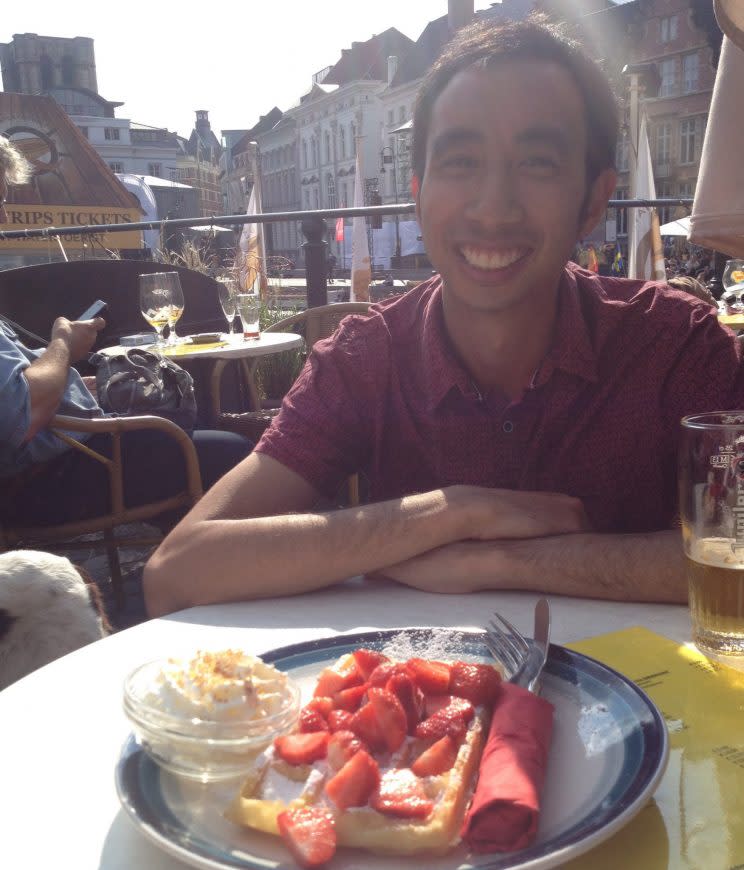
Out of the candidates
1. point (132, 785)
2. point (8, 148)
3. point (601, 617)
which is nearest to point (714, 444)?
point (601, 617)

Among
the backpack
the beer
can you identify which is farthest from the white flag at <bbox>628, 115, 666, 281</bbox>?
the beer

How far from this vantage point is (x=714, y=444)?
3.31ft

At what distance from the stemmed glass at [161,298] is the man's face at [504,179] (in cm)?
331

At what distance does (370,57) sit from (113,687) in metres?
73.3

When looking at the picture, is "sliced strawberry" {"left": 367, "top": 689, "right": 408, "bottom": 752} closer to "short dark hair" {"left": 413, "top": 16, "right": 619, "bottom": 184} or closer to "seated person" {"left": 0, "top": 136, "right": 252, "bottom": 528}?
"short dark hair" {"left": 413, "top": 16, "right": 619, "bottom": 184}

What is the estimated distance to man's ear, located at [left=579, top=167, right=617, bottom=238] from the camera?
1960mm

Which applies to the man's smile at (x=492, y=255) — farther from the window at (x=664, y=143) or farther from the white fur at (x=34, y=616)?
the window at (x=664, y=143)

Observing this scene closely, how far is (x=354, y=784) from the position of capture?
0.67m

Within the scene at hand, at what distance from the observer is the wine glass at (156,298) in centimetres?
493

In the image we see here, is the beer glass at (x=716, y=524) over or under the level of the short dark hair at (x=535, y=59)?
under

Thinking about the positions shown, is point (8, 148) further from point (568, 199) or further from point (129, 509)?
point (568, 199)

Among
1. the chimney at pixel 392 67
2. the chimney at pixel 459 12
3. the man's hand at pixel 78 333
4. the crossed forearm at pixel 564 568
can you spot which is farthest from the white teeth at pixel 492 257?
the chimney at pixel 392 67

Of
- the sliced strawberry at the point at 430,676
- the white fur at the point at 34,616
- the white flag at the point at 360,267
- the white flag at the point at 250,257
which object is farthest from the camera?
the white flag at the point at 250,257

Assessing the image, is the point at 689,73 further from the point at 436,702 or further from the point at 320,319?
the point at 436,702
